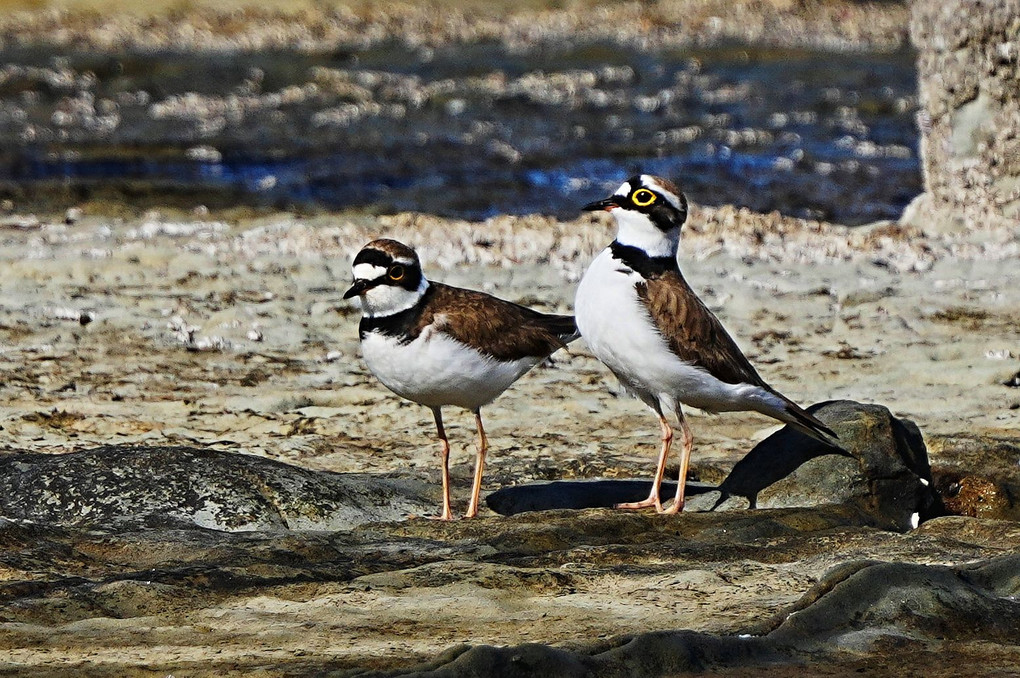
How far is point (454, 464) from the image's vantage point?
281 inches

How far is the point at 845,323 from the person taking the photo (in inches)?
368

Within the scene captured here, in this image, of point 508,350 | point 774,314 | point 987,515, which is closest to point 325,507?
point 508,350

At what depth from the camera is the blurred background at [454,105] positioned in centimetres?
1570

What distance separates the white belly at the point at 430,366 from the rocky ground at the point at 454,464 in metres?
0.50

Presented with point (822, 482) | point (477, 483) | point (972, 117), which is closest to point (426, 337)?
point (477, 483)

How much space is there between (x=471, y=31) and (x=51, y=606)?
90.3ft

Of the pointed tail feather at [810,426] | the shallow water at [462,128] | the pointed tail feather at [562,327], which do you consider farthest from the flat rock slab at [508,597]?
the shallow water at [462,128]

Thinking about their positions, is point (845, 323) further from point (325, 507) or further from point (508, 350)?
point (325, 507)

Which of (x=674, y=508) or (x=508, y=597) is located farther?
(x=674, y=508)

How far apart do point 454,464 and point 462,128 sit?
13.3 m

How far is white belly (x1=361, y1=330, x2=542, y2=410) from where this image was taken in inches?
239

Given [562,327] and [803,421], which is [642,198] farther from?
[803,421]

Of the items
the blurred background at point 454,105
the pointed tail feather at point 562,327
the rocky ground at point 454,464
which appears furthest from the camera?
the blurred background at point 454,105

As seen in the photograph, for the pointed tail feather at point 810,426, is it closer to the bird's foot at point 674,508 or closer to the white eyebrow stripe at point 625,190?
the bird's foot at point 674,508
